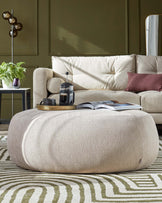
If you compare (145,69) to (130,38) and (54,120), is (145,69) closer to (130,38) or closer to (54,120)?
(130,38)

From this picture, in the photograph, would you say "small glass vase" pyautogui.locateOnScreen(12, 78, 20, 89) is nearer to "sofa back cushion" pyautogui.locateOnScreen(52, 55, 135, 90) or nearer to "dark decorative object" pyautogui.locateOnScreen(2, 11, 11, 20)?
"sofa back cushion" pyautogui.locateOnScreen(52, 55, 135, 90)

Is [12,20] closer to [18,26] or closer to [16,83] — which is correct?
[18,26]

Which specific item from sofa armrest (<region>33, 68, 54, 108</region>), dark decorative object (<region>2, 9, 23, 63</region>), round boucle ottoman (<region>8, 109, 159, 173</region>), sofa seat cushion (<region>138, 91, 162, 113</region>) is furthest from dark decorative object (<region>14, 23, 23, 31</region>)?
round boucle ottoman (<region>8, 109, 159, 173</region>)

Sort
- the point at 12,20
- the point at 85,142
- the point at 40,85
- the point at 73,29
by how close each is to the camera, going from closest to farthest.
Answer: the point at 85,142 → the point at 40,85 → the point at 12,20 → the point at 73,29

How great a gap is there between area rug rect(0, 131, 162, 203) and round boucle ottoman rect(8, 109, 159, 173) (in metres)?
0.05

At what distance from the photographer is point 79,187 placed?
1458 millimetres

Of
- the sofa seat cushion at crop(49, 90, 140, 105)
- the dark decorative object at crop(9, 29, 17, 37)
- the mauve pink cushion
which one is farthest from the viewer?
the dark decorative object at crop(9, 29, 17, 37)

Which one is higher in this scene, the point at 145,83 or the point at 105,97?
the point at 145,83

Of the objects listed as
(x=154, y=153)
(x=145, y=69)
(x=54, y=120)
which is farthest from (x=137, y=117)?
(x=145, y=69)

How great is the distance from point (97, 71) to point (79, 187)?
279cm

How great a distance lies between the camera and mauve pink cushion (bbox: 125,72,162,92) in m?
3.85

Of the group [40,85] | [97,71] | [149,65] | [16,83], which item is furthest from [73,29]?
[40,85]

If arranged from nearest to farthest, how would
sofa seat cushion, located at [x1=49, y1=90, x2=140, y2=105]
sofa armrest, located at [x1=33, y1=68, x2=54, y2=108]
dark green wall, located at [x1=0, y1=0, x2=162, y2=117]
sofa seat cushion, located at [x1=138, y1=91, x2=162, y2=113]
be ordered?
sofa seat cushion, located at [x1=138, y1=91, x2=162, y2=113] → sofa seat cushion, located at [x1=49, y1=90, x2=140, y2=105] → sofa armrest, located at [x1=33, y1=68, x2=54, y2=108] → dark green wall, located at [x1=0, y1=0, x2=162, y2=117]

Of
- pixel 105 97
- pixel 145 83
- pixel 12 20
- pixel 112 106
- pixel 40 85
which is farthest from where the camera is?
pixel 12 20
